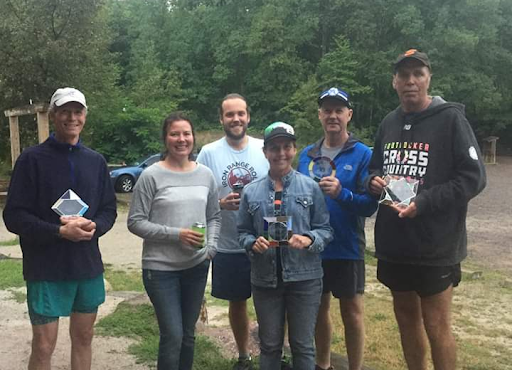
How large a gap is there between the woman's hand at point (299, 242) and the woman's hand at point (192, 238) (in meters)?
0.54

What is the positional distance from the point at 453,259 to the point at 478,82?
117 ft

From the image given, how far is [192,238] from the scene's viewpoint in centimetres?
310

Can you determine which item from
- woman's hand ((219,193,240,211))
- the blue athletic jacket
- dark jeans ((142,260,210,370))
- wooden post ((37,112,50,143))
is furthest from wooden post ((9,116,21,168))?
the blue athletic jacket

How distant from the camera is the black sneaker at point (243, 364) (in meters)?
3.99

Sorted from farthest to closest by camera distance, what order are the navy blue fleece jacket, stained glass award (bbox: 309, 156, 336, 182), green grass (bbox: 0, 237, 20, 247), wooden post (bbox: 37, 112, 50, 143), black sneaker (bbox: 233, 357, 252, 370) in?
wooden post (bbox: 37, 112, 50, 143)
green grass (bbox: 0, 237, 20, 247)
black sneaker (bbox: 233, 357, 252, 370)
stained glass award (bbox: 309, 156, 336, 182)
the navy blue fleece jacket

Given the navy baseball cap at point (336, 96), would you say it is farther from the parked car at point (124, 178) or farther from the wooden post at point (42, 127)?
the parked car at point (124, 178)

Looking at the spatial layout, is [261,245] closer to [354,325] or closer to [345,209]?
[345,209]

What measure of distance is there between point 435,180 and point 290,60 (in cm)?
3533

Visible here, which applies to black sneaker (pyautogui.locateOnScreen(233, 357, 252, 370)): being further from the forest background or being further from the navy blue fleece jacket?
the forest background

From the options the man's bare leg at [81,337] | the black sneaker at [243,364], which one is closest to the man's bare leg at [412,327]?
the black sneaker at [243,364]

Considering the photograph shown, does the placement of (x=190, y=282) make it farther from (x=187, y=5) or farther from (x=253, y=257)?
(x=187, y=5)

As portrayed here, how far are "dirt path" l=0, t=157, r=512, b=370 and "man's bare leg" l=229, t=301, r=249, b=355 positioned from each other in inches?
11.7

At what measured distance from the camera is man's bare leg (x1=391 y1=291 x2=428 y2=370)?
337cm

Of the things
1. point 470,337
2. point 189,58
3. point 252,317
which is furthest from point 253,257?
point 189,58
